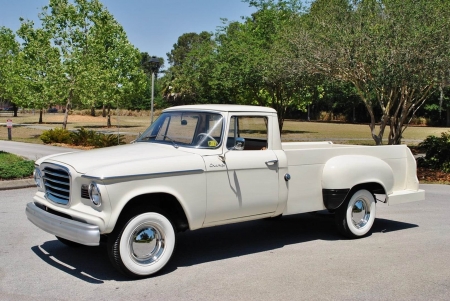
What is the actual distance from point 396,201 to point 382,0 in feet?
29.3

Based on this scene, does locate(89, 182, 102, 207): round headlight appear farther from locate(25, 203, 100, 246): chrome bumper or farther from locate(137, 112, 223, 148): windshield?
locate(137, 112, 223, 148): windshield

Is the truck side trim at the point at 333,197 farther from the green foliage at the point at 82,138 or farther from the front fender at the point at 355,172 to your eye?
the green foliage at the point at 82,138

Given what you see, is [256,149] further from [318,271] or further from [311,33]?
[311,33]

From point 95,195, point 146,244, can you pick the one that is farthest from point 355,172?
point 95,195

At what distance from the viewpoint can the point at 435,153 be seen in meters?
16.2

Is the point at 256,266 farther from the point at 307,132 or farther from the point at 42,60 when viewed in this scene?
the point at 307,132

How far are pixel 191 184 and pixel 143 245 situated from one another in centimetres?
83

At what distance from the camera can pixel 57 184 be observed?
567 cm

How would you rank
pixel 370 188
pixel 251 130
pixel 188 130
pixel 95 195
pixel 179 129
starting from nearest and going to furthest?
pixel 95 195, pixel 188 130, pixel 179 129, pixel 251 130, pixel 370 188

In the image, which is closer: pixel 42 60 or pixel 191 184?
pixel 191 184

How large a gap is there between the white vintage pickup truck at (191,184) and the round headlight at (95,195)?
10mm

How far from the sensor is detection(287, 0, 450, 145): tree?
42.8 ft

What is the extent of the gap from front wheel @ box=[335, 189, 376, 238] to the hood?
8.34ft

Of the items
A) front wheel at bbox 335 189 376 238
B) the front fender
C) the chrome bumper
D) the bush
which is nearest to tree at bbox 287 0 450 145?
the bush
